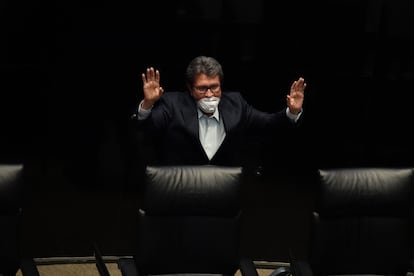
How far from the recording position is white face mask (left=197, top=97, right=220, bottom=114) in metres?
4.09

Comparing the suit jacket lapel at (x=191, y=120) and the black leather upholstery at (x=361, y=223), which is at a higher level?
the suit jacket lapel at (x=191, y=120)

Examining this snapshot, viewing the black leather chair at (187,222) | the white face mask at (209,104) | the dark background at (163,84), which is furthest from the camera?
the dark background at (163,84)

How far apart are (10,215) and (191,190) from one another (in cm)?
79

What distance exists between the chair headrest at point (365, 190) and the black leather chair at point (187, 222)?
1.30 ft

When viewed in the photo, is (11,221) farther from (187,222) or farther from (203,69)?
(203,69)

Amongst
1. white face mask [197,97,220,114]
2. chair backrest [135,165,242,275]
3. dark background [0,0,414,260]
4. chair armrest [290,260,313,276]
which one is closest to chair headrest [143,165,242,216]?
chair backrest [135,165,242,275]

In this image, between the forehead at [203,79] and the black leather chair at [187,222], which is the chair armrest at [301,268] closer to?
the black leather chair at [187,222]

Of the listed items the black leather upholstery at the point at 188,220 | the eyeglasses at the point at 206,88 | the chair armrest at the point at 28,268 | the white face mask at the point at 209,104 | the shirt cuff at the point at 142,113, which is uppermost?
the eyeglasses at the point at 206,88

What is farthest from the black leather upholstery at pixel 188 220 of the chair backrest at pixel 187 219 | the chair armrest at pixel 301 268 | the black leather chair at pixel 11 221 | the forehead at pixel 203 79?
the forehead at pixel 203 79

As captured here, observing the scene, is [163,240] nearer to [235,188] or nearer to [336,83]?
[235,188]

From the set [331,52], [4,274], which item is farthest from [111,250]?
[331,52]

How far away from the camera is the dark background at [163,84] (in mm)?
4430

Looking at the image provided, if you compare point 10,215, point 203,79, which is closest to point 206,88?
point 203,79

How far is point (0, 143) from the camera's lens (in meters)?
4.61
